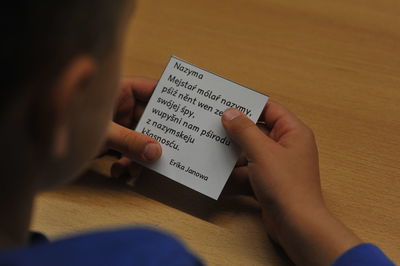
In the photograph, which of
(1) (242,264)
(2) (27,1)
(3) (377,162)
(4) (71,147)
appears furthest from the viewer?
(3) (377,162)

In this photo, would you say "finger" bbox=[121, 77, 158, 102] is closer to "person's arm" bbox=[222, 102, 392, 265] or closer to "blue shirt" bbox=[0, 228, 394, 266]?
"person's arm" bbox=[222, 102, 392, 265]

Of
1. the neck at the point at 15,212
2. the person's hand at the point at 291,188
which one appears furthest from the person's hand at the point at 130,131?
the neck at the point at 15,212

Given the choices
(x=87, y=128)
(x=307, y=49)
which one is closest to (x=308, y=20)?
(x=307, y=49)

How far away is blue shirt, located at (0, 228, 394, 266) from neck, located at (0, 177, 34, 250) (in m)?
0.04

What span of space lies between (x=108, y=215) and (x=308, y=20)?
496mm

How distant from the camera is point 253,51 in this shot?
2.99 ft

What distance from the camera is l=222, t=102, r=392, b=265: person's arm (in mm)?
666

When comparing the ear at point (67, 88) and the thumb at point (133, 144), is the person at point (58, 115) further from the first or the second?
the thumb at point (133, 144)

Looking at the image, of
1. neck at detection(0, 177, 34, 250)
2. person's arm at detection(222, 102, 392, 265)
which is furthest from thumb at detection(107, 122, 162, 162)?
neck at detection(0, 177, 34, 250)

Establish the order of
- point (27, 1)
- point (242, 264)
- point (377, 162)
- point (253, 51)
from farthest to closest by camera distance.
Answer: point (253, 51) → point (377, 162) → point (242, 264) → point (27, 1)

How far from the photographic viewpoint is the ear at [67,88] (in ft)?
1.28

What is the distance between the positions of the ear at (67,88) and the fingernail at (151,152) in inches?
12.3

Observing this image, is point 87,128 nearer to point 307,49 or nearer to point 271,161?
point 271,161

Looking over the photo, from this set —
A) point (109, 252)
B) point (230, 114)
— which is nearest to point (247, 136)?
point (230, 114)
